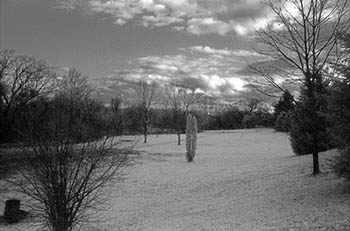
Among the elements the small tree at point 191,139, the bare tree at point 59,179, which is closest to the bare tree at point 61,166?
the bare tree at point 59,179

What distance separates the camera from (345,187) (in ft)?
31.8

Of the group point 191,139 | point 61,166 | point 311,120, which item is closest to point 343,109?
point 311,120

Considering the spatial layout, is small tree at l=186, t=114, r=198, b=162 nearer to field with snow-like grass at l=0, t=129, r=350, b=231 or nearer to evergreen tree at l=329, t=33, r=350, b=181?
field with snow-like grass at l=0, t=129, r=350, b=231

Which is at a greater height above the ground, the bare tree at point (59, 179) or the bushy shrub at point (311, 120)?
the bushy shrub at point (311, 120)

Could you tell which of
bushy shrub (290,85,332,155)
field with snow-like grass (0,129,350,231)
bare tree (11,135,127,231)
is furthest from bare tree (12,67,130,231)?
bushy shrub (290,85,332,155)

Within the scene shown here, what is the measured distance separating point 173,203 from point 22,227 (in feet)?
19.8

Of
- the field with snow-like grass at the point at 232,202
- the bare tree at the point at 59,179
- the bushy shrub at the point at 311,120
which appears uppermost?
the bushy shrub at the point at 311,120

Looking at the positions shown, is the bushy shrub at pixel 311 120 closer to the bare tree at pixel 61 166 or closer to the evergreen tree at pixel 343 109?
the evergreen tree at pixel 343 109

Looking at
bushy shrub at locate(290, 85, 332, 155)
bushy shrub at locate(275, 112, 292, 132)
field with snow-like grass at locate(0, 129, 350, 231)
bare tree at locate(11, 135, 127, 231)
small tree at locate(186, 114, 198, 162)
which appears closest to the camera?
bare tree at locate(11, 135, 127, 231)

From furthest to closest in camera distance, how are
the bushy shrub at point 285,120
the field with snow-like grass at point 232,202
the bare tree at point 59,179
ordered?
1. the bushy shrub at point 285,120
2. the field with snow-like grass at point 232,202
3. the bare tree at point 59,179

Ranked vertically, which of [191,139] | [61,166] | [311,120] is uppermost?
[311,120]

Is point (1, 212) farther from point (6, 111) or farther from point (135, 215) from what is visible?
point (6, 111)

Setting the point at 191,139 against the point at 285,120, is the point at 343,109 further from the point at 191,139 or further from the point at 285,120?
the point at 191,139

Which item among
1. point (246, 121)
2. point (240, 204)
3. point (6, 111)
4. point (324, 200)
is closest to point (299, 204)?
point (324, 200)
